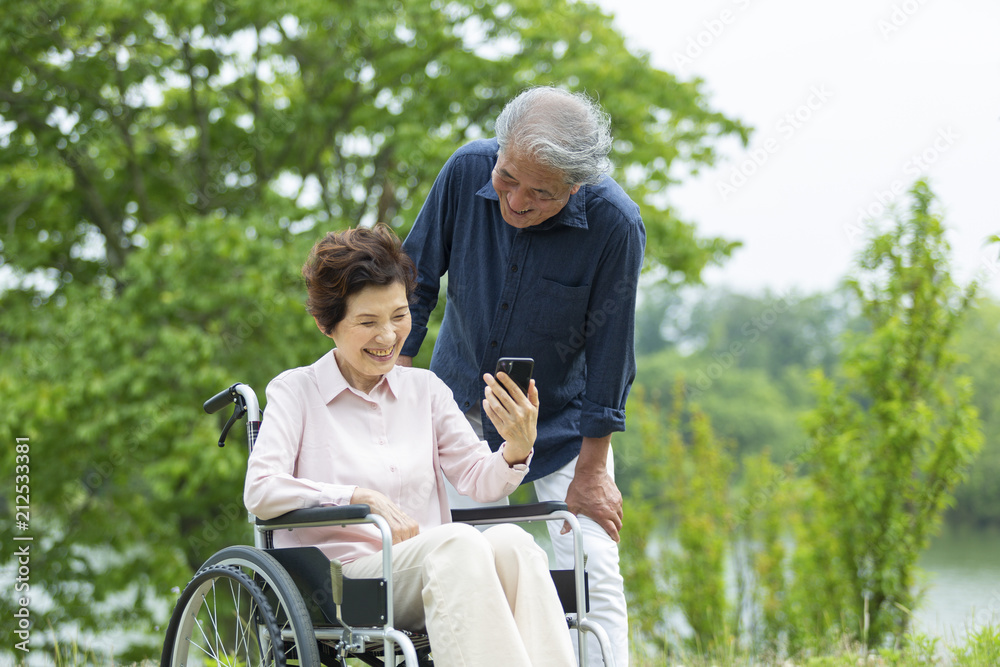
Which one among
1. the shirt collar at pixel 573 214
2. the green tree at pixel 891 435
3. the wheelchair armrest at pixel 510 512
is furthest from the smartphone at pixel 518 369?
the green tree at pixel 891 435

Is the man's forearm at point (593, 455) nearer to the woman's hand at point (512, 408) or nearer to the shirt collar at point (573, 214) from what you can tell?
the woman's hand at point (512, 408)

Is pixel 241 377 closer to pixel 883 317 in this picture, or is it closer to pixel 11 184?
pixel 11 184

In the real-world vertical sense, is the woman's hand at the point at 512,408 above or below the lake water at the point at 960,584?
above

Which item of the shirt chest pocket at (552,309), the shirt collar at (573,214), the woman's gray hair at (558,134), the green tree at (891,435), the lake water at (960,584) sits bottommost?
the lake water at (960,584)

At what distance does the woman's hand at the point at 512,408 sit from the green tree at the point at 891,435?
3189mm

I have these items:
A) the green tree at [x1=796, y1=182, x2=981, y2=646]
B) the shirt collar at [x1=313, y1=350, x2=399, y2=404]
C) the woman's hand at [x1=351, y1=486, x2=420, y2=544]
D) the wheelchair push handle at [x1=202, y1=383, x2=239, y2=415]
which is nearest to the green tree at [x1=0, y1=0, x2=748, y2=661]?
the green tree at [x1=796, y1=182, x2=981, y2=646]

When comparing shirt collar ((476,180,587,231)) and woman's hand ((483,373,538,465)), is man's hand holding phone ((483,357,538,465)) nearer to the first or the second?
woman's hand ((483,373,538,465))

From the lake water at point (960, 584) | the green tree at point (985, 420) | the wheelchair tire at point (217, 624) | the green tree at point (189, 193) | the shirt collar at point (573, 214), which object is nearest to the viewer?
the wheelchair tire at point (217, 624)

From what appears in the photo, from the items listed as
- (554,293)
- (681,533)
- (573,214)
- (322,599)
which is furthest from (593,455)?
(681,533)

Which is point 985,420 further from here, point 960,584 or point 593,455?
point 593,455

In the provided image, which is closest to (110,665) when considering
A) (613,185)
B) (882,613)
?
(613,185)

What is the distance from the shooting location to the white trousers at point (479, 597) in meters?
1.57

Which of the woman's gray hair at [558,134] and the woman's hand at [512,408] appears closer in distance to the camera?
the woman's hand at [512,408]

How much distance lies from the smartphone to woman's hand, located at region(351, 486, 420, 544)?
335 mm
